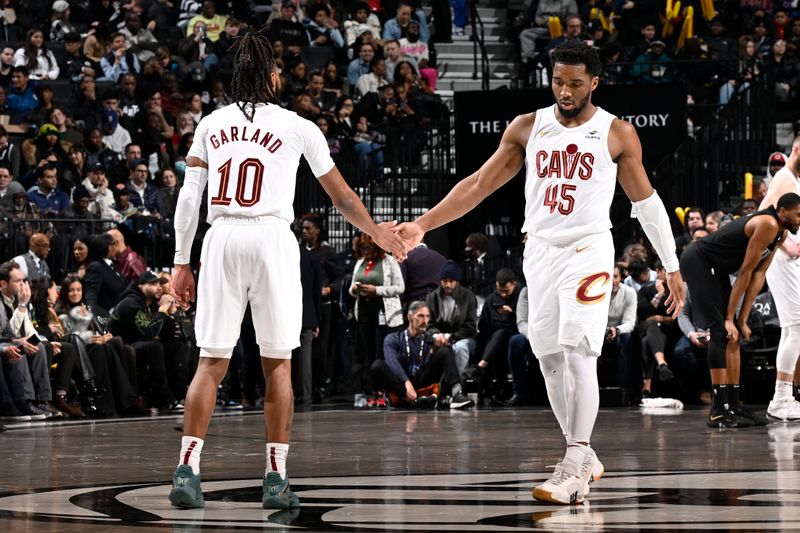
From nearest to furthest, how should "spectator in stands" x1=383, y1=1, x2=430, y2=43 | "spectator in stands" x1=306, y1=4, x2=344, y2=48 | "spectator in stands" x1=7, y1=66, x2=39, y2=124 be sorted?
"spectator in stands" x1=7, y1=66, x2=39, y2=124
"spectator in stands" x1=306, y1=4, x2=344, y2=48
"spectator in stands" x1=383, y1=1, x2=430, y2=43

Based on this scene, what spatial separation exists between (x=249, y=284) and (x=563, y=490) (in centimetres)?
164

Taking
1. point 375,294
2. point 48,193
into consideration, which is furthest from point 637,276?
point 48,193

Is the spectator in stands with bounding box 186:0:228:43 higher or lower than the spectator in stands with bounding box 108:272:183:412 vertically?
higher

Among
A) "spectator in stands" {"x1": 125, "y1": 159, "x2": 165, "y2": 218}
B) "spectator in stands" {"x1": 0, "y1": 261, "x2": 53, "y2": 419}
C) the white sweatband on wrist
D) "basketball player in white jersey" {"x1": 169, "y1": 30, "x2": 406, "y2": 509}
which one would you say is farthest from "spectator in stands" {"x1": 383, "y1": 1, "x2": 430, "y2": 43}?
"basketball player in white jersey" {"x1": 169, "y1": 30, "x2": 406, "y2": 509}

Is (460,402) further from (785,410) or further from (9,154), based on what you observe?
(9,154)

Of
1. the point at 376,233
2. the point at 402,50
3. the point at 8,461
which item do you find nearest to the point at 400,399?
the point at 8,461

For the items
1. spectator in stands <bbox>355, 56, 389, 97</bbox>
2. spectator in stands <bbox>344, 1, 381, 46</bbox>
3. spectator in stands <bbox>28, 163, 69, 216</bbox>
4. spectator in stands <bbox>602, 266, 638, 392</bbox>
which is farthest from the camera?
spectator in stands <bbox>344, 1, 381, 46</bbox>

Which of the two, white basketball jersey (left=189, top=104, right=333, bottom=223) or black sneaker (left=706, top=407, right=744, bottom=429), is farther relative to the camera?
black sneaker (left=706, top=407, right=744, bottom=429)

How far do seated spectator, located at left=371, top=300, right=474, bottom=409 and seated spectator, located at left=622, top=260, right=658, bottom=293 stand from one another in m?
2.30

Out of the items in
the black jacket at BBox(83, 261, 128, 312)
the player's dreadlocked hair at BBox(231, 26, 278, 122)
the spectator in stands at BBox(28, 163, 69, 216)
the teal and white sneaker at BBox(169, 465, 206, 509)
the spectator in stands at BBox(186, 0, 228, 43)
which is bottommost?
the teal and white sneaker at BBox(169, 465, 206, 509)

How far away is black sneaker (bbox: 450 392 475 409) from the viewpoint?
13.6 metres

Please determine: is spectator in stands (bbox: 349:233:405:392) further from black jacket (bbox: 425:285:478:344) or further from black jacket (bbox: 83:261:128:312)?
black jacket (bbox: 83:261:128:312)

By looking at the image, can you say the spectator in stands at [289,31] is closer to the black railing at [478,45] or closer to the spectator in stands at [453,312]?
the black railing at [478,45]

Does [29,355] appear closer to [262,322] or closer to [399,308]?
[399,308]
